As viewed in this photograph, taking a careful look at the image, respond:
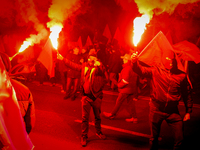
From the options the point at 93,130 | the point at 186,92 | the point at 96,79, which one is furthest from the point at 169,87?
the point at 93,130

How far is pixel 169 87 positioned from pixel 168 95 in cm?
17

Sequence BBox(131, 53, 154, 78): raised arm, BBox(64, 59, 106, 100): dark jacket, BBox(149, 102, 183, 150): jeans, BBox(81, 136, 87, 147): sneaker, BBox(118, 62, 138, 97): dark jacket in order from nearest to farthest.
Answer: BBox(149, 102, 183, 150): jeans, BBox(131, 53, 154, 78): raised arm, BBox(81, 136, 87, 147): sneaker, BBox(64, 59, 106, 100): dark jacket, BBox(118, 62, 138, 97): dark jacket

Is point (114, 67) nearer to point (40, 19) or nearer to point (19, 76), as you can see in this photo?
point (40, 19)

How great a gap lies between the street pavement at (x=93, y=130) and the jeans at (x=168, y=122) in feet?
3.20

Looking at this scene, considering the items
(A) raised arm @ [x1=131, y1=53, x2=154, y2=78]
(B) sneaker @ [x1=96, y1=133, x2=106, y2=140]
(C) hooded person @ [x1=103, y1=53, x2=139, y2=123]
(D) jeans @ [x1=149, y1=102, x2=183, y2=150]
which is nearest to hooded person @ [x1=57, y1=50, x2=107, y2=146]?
(B) sneaker @ [x1=96, y1=133, x2=106, y2=140]

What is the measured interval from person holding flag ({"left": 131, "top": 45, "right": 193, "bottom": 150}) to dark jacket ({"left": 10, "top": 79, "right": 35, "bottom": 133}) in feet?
7.27

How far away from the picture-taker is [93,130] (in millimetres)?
5594

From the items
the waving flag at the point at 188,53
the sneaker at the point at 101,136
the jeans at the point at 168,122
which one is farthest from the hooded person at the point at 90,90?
the waving flag at the point at 188,53

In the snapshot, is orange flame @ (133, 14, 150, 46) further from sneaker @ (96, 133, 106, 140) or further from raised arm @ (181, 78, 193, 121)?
sneaker @ (96, 133, 106, 140)

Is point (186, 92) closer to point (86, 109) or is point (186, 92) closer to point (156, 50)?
point (156, 50)

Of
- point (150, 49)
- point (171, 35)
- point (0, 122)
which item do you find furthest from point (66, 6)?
point (171, 35)

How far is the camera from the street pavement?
470 centimetres

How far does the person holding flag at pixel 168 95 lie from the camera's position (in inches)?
149

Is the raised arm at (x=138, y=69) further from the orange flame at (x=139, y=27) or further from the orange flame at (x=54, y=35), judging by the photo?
the orange flame at (x=54, y=35)
